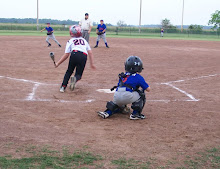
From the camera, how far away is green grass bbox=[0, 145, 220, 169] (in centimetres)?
388

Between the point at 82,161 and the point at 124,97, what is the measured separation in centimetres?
219

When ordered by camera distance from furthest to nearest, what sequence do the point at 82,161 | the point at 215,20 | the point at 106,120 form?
the point at 215,20, the point at 106,120, the point at 82,161

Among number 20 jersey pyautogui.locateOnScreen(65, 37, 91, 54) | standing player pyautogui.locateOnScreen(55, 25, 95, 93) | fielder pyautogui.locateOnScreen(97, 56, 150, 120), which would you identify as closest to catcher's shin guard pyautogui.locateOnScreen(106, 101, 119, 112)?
fielder pyautogui.locateOnScreen(97, 56, 150, 120)

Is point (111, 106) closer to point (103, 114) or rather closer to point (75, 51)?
point (103, 114)

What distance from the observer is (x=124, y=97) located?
19.6 feet

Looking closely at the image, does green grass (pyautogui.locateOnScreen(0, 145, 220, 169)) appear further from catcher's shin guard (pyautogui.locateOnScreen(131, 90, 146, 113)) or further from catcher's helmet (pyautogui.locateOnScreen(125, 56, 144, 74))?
catcher's helmet (pyautogui.locateOnScreen(125, 56, 144, 74))

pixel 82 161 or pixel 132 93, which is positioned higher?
pixel 132 93

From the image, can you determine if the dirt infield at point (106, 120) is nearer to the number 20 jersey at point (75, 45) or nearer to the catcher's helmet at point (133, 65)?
the catcher's helmet at point (133, 65)

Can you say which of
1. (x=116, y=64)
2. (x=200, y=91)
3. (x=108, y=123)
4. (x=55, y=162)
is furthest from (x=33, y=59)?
(x=55, y=162)

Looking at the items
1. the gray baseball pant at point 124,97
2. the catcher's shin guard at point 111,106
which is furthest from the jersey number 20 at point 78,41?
the catcher's shin guard at point 111,106

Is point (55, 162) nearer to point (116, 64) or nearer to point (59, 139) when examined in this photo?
point (59, 139)

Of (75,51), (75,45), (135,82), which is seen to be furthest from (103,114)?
(75,45)

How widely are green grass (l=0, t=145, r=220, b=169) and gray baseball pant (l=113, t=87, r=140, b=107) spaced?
1842mm

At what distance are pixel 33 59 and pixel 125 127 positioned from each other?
32.6ft
